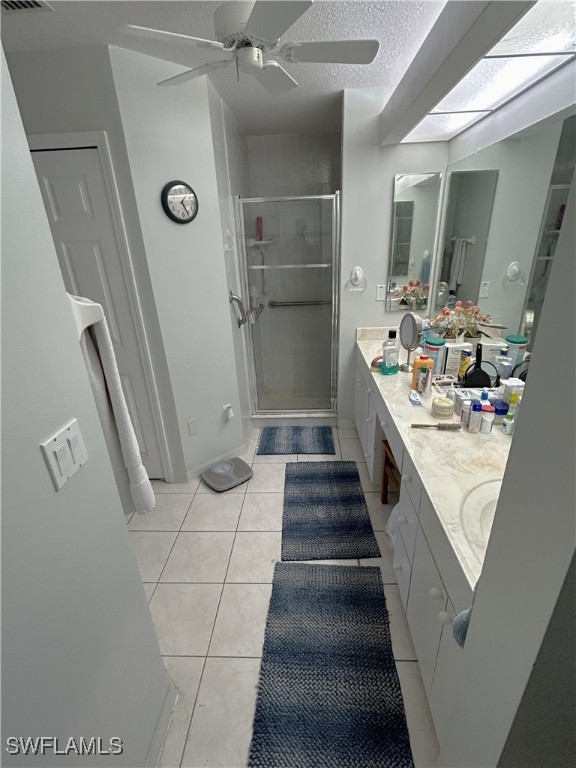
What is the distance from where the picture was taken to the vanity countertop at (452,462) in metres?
0.98

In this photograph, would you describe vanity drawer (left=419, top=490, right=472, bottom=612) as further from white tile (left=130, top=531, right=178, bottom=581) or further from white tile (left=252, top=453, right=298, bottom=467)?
white tile (left=252, top=453, right=298, bottom=467)

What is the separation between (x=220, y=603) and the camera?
1673 millimetres

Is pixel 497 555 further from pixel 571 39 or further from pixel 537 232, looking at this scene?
pixel 571 39

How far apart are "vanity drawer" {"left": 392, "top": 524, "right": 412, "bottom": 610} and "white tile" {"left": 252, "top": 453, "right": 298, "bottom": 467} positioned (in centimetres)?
130

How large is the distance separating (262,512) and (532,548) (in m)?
1.89

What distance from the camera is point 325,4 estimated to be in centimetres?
138

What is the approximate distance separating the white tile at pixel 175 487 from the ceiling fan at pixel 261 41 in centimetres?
230

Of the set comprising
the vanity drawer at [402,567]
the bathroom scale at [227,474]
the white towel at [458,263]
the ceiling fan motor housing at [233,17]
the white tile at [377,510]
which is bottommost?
the white tile at [377,510]

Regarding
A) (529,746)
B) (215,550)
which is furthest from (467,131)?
(215,550)

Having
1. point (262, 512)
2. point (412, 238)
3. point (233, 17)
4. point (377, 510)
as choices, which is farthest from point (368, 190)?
point (262, 512)

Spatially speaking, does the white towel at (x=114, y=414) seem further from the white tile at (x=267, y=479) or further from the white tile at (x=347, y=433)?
the white tile at (x=347, y=433)

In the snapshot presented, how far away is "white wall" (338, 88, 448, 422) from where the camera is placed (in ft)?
7.57

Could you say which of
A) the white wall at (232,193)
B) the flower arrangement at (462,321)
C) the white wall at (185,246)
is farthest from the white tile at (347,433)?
the flower arrangement at (462,321)

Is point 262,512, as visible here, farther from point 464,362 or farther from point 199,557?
point 464,362
